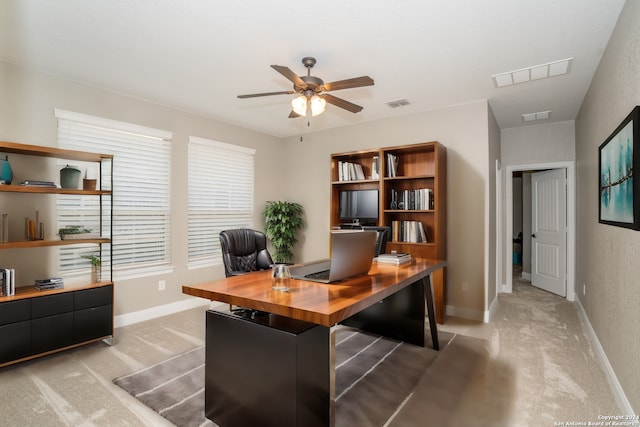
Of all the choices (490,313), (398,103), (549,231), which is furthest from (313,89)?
(549,231)

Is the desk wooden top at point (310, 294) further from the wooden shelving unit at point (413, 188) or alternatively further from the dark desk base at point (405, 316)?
the wooden shelving unit at point (413, 188)

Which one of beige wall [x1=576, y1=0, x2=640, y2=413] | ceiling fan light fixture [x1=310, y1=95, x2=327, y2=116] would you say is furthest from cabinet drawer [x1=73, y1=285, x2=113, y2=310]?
beige wall [x1=576, y1=0, x2=640, y2=413]

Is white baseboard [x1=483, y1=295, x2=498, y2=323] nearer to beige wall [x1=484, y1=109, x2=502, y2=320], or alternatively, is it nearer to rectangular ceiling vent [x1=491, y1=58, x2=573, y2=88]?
beige wall [x1=484, y1=109, x2=502, y2=320]

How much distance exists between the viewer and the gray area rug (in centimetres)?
203

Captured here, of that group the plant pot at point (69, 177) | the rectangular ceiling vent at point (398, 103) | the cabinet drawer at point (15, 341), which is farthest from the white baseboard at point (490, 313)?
the plant pot at point (69, 177)

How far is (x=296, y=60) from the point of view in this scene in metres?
2.88

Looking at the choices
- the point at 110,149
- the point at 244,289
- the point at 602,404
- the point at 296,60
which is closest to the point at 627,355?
the point at 602,404

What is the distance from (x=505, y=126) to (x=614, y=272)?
3.24 m

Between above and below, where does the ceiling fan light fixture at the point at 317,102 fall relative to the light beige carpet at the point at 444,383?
above

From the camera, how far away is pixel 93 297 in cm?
302

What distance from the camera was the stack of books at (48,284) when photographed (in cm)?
285

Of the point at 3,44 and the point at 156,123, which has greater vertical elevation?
the point at 3,44

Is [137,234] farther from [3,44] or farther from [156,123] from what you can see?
[3,44]

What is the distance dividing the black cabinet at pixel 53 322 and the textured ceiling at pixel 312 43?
6.82 ft
